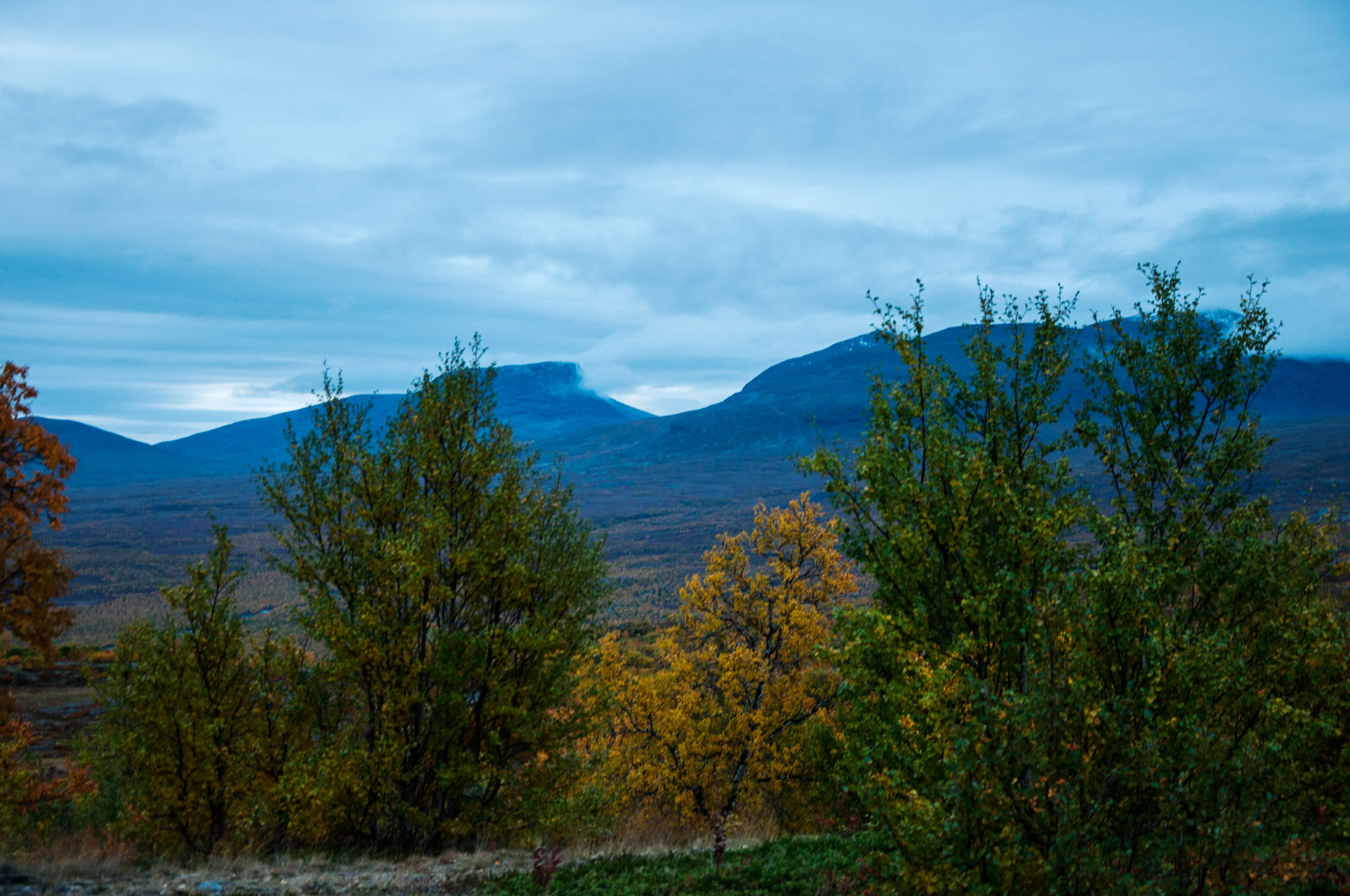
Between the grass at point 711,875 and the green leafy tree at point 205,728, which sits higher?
the green leafy tree at point 205,728

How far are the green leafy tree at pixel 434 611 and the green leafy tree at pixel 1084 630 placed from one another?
6.57 metres

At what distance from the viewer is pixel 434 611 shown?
53.1ft

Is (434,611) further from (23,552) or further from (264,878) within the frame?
(23,552)

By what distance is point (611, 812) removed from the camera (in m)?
18.2

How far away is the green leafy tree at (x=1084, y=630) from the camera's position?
6230mm

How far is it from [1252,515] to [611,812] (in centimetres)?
1463

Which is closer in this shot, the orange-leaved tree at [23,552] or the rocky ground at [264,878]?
the rocky ground at [264,878]

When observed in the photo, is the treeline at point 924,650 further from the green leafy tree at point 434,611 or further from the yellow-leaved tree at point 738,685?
the yellow-leaved tree at point 738,685

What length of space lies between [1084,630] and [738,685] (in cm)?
1653

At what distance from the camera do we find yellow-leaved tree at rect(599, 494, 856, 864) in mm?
23141

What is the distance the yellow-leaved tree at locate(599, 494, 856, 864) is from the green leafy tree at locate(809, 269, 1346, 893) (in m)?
9.48

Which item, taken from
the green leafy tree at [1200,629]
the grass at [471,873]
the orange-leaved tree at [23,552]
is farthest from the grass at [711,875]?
the orange-leaved tree at [23,552]

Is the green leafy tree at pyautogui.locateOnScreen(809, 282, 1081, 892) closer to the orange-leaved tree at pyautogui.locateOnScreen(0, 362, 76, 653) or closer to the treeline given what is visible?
the treeline

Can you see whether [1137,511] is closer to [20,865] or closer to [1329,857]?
[1329,857]
